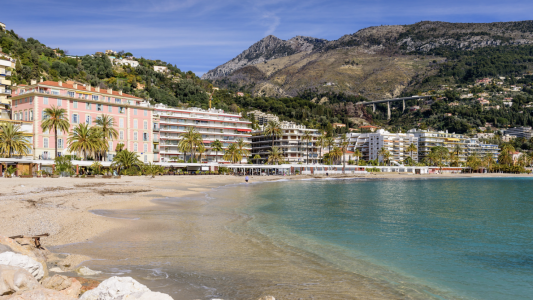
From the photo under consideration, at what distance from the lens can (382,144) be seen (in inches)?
6284

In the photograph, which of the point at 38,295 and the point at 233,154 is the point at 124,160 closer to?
the point at 233,154

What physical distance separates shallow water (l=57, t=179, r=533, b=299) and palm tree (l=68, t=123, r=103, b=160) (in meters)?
42.2

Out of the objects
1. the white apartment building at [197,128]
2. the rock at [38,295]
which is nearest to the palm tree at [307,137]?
the white apartment building at [197,128]

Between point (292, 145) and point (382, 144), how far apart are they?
48.1m

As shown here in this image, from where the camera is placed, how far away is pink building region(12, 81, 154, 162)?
7081 cm

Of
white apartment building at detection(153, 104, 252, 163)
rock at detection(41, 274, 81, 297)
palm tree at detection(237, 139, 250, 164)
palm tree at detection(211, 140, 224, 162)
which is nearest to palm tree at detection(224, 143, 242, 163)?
palm tree at detection(237, 139, 250, 164)

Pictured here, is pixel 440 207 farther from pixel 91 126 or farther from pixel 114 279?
pixel 91 126

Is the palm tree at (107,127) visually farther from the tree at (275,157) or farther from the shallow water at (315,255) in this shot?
the tree at (275,157)

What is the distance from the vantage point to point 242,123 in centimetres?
12200

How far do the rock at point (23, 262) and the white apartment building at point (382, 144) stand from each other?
6192 inches

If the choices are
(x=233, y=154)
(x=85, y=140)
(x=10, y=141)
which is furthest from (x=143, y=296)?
(x=233, y=154)

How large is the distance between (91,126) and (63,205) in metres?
53.4

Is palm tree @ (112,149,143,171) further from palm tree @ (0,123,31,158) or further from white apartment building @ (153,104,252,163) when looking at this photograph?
white apartment building @ (153,104,252,163)

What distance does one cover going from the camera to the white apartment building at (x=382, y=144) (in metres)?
160
